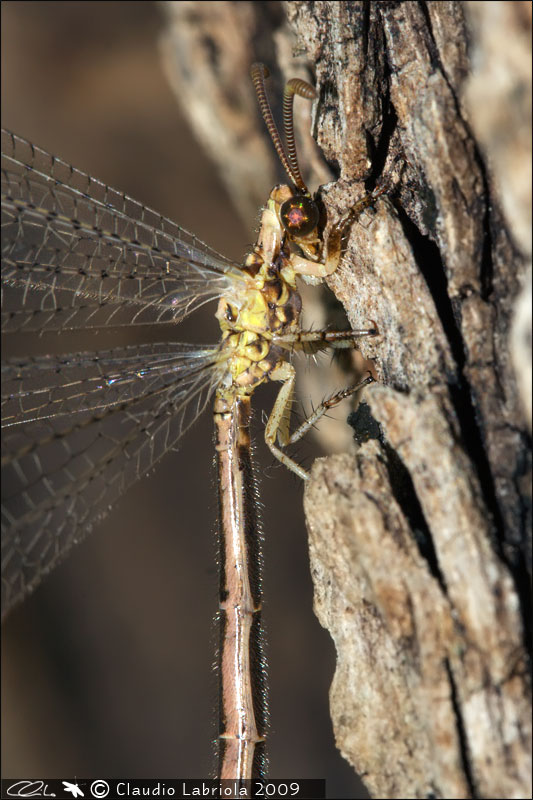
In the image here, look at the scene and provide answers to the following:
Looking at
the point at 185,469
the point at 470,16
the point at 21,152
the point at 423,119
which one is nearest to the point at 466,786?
the point at 423,119

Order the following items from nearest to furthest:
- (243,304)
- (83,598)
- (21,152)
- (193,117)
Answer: (21,152), (243,304), (193,117), (83,598)

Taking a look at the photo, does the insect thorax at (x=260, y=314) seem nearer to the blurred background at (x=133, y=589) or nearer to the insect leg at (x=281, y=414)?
the insect leg at (x=281, y=414)

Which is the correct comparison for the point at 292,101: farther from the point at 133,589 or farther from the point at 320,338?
the point at 133,589

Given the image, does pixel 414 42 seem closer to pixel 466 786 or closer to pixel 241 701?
pixel 466 786

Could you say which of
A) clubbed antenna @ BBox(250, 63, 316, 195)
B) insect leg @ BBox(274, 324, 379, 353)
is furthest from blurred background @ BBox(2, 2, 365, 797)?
clubbed antenna @ BBox(250, 63, 316, 195)

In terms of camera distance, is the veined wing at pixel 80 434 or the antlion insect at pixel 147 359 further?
the antlion insect at pixel 147 359

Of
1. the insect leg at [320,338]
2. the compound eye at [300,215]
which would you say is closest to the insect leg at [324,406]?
the insect leg at [320,338]

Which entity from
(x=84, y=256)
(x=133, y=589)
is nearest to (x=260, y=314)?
(x=84, y=256)
